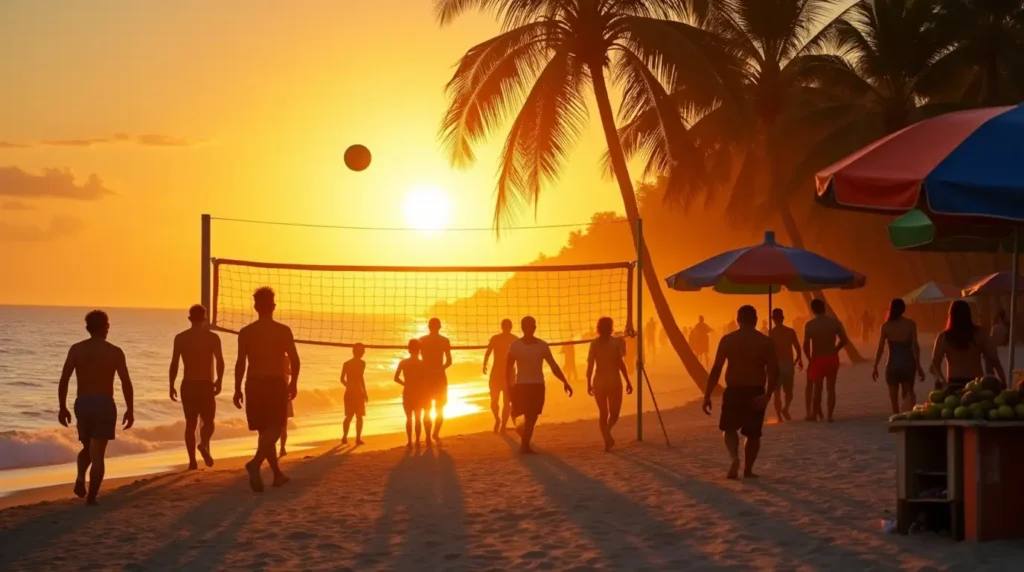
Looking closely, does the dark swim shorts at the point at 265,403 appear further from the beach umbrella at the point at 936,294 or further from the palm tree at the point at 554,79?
the beach umbrella at the point at 936,294

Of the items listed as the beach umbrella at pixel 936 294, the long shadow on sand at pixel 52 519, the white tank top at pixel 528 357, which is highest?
the beach umbrella at pixel 936 294

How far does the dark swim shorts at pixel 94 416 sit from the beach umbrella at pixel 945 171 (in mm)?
5683

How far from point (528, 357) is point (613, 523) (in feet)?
13.2

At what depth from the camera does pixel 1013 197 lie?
5.82 m

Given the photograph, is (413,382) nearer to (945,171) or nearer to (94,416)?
(94,416)

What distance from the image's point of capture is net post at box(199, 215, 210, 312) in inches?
499

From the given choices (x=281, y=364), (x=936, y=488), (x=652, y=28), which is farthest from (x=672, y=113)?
(x=936, y=488)

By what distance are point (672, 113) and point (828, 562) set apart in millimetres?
13362

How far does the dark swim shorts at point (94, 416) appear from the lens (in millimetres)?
8859

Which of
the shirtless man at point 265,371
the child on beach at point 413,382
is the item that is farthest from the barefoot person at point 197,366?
the child on beach at point 413,382

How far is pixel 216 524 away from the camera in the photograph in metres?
8.09

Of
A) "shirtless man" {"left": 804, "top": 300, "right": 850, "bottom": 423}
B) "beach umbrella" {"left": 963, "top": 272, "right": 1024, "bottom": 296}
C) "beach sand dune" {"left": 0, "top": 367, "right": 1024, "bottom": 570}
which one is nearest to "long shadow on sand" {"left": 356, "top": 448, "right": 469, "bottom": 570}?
"beach sand dune" {"left": 0, "top": 367, "right": 1024, "bottom": 570}

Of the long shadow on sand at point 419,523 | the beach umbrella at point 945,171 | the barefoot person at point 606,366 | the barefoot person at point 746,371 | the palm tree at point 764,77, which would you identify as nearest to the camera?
the beach umbrella at point 945,171

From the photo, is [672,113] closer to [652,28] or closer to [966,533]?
[652,28]
